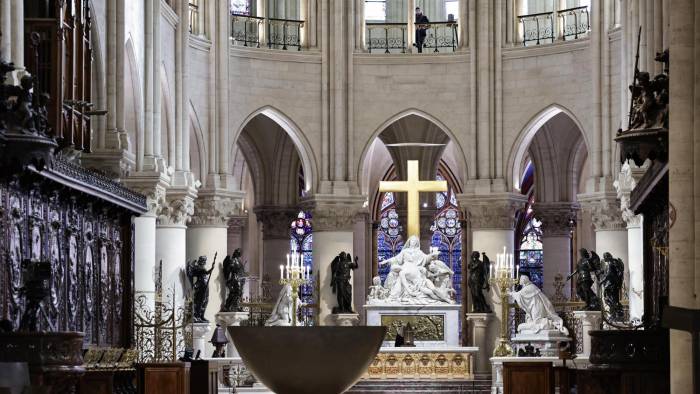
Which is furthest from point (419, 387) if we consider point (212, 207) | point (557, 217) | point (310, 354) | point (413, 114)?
point (310, 354)

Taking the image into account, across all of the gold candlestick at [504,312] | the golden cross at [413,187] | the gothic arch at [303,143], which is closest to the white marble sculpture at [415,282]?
the golden cross at [413,187]

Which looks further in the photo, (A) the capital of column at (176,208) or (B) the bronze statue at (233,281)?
(B) the bronze statue at (233,281)

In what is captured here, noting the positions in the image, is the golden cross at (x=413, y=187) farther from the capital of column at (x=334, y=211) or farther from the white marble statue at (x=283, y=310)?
the white marble statue at (x=283, y=310)

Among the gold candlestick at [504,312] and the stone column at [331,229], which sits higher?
the stone column at [331,229]

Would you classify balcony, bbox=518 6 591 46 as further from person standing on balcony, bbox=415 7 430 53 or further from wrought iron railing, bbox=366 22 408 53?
wrought iron railing, bbox=366 22 408 53

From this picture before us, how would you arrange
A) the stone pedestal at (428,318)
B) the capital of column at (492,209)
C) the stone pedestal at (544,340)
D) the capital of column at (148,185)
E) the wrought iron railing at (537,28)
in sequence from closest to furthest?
the capital of column at (148,185) → the stone pedestal at (544,340) → the stone pedestal at (428,318) → the capital of column at (492,209) → the wrought iron railing at (537,28)

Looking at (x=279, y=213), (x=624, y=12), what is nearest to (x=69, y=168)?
(x=624, y=12)

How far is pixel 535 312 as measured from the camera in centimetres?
→ 3388

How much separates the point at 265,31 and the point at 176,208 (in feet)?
23.9

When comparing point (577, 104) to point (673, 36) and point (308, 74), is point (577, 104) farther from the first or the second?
point (673, 36)

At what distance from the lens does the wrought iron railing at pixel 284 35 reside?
127 feet

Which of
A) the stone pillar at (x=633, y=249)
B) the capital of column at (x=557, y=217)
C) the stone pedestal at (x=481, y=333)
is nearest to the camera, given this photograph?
the stone pillar at (x=633, y=249)

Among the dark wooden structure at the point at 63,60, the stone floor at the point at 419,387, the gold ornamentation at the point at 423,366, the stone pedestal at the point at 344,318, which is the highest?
the dark wooden structure at the point at 63,60

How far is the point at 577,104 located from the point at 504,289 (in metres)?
7.65
